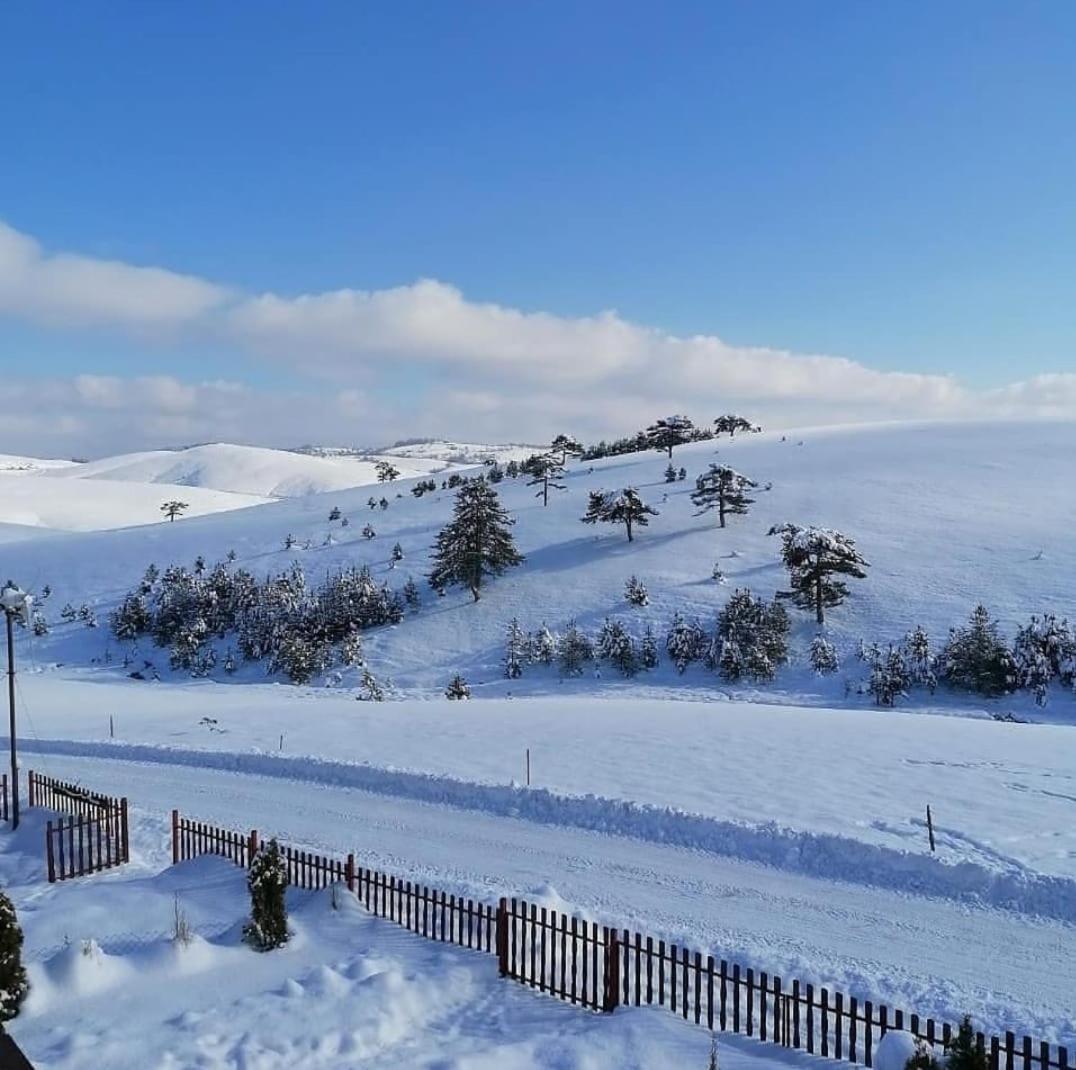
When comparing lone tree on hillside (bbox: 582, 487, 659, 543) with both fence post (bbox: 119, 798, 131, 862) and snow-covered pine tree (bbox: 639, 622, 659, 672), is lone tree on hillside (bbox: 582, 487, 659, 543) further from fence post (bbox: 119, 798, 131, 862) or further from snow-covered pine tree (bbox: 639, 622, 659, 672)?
fence post (bbox: 119, 798, 131, 862)

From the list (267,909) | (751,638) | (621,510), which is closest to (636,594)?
(751,638)

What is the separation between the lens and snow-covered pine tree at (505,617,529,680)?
44375mm

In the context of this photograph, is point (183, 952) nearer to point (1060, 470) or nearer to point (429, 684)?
point (429, 684)

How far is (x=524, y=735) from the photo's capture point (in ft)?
87.9

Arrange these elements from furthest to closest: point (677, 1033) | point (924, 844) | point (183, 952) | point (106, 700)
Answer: point (106, 700), point (924, 844), point (183, 952), point (677, 1033)

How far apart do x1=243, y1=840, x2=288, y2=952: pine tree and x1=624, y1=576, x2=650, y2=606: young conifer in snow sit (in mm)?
38480

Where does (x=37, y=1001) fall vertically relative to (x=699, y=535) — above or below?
below

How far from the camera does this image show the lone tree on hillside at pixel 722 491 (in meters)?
61.2

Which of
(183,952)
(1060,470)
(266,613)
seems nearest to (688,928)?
(183,952)

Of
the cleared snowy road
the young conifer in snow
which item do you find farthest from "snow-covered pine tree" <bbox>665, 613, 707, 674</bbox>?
the cleared snowy road

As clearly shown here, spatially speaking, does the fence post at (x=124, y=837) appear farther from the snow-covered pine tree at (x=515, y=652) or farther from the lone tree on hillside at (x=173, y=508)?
the lone tree on hillside at (x=173, y=508)

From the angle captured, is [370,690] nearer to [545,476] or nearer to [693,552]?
[693,552]

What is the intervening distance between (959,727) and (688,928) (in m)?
18.2

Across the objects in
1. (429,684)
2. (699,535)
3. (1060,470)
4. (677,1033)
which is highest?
(1060,470)
